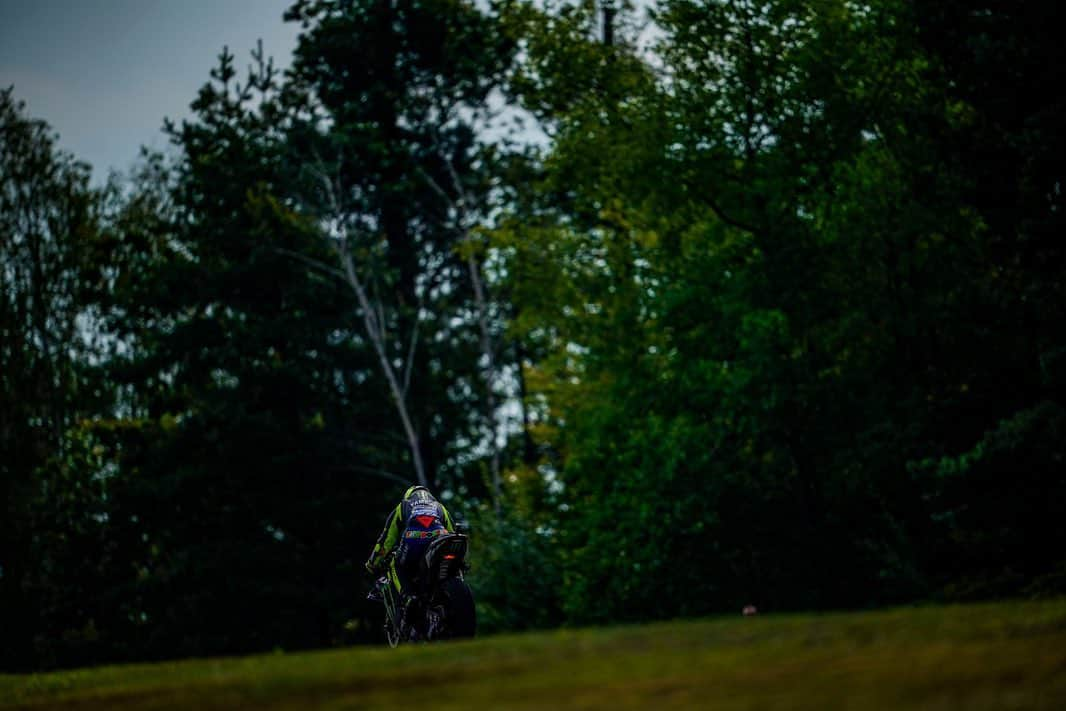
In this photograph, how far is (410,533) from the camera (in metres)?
15.6

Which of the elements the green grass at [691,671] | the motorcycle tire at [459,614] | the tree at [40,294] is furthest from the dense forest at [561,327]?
the green grass at [691,671]

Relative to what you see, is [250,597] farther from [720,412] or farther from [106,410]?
[720,412]

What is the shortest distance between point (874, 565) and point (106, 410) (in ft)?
82.1

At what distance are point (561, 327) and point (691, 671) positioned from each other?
24794mm

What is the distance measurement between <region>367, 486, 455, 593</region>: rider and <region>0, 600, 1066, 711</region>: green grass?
6378mm

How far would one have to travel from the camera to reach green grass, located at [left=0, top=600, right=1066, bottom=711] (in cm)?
595

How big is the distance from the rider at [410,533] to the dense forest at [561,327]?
5574mm

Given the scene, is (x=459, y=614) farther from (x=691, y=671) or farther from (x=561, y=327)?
(x=561, y=327)

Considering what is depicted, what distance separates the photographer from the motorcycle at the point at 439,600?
15.2 metres

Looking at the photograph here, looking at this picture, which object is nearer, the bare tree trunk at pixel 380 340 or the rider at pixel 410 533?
the rider at pixel 410 533

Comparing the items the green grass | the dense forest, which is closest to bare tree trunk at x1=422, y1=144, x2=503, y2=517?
the dense forest

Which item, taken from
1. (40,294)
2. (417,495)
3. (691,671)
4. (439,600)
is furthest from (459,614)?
(40,294)

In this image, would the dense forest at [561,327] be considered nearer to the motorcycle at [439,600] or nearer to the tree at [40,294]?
the tree at [40,294]

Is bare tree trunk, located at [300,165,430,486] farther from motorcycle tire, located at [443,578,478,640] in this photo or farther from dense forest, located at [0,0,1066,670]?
motorcycle tire, located at [443,578,478,640]
